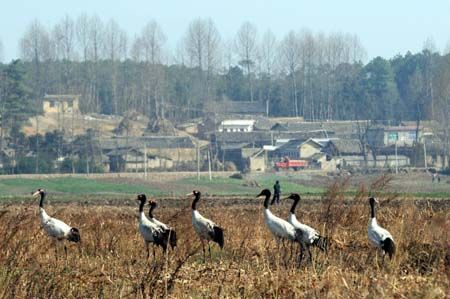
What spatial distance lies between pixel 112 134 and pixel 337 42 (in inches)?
1553

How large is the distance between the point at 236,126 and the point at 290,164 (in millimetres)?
17686

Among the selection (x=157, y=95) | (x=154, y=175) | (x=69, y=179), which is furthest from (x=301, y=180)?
(x=157, y=95)

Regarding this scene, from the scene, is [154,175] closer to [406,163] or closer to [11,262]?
[406,163]

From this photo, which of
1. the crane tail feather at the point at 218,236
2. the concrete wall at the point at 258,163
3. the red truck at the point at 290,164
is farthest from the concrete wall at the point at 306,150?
the crane tail feather at the point at 218,236

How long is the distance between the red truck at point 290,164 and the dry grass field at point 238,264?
212ft

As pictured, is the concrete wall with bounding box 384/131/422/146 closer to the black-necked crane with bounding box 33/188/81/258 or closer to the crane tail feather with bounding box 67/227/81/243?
the black-necked crane with bounding box 33/188/81/258

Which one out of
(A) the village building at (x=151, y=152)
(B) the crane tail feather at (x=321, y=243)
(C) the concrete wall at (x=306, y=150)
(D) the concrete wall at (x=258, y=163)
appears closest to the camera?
(B) the crane tail feather at (x=321, y=243)

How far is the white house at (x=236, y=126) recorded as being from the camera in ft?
336

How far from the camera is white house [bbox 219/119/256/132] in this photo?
102 m

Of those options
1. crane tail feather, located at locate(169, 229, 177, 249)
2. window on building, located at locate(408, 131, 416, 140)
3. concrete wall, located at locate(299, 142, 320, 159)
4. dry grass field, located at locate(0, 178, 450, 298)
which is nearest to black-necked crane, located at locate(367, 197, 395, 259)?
dry grass field, located at locate(0, 178, 450, 298)

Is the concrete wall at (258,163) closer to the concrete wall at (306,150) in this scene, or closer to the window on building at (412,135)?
the concrete wall at (306,150)

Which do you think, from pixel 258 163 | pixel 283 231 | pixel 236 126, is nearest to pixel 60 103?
pixel 236 126

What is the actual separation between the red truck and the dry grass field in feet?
212

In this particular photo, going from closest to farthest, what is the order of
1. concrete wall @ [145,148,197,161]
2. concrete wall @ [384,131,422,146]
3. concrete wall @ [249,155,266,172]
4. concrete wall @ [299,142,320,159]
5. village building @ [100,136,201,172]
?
1. village building @ [100,136,201,172]
2. concrete wall @ [249,155,266,172]
3. concrete wall @ [145,148,197,161]
4. concrete wall @ [299,142,320,159]
5. concrete wall @ [384,131,422,146]
